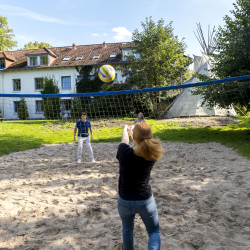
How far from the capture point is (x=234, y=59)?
362 inches

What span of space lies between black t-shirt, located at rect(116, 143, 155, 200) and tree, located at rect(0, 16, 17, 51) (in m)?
39.8

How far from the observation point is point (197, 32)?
3111cm

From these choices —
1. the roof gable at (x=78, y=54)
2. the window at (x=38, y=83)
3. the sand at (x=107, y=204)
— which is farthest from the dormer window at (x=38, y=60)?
the sand at (x=107, y=204)

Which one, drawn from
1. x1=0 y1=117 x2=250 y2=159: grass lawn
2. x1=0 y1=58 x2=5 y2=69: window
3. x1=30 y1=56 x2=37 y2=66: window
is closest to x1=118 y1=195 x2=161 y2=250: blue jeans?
x1=0 y1=117 x2=250 y2=159: grass lawn

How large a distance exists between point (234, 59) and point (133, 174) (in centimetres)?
881

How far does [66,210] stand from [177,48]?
20112 mm

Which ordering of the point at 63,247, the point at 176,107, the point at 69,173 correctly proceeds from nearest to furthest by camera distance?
the point at 63,247
the point at 69,173
the point at 176,107

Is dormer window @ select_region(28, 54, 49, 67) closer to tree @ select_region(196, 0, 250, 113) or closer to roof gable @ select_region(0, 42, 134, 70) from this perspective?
roof gable @ select_region(0, 42, 134, 70)

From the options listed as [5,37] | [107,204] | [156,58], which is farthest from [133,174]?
[5,37]

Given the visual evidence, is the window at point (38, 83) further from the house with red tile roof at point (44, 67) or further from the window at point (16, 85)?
the window at point (16, 85)

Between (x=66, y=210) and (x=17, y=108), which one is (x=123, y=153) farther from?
(x=17, y=108)

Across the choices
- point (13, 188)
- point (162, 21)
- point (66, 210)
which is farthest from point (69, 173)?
point (162, 21)

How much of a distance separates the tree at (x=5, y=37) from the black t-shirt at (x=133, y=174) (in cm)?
3977

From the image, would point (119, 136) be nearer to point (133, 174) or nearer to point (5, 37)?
point (133, 174)
